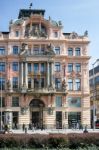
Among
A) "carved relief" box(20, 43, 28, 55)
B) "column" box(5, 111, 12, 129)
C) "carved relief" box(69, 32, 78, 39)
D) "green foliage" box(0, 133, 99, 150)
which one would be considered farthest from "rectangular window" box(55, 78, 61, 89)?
"green foliage" box(0, 133, 99, 150)

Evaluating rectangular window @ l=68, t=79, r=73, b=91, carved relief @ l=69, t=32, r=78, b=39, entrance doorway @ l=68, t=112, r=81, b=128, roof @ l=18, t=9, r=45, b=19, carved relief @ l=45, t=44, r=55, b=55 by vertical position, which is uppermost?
roof @ l=18, t=9, r=45, b=19

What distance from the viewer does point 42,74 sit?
98.3 metres

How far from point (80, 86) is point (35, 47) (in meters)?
13.5

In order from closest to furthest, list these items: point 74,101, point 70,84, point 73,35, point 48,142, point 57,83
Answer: point 48,142, point 57,83, point 70,84, point 74,101, point 73,35

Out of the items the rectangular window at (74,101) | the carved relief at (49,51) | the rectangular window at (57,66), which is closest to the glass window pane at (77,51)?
the rectangular window at (57,66)

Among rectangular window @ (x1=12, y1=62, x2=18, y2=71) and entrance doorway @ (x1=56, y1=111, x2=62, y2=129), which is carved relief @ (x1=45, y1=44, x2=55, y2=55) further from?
entrance doorway @ (x1=56, y1=111, x2=62, y2=129)

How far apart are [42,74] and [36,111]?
8.31 meters

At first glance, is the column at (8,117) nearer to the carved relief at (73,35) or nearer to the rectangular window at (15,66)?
the rectangular window at (15,66)

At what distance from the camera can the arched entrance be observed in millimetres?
97938

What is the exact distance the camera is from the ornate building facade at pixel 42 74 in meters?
97.0

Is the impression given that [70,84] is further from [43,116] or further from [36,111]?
[36,111]

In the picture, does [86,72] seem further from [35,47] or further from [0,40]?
[0,40]

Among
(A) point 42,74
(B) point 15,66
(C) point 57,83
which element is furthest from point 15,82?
(C) point 57,83

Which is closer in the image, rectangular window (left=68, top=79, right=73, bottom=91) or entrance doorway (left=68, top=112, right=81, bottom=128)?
entrance doorway (left=68, top=112, right=81, bottom=128)
